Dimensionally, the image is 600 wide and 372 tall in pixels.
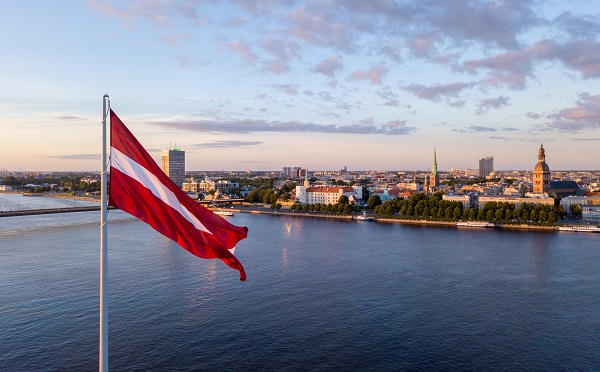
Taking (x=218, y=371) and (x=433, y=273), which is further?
(x=433, y=273)

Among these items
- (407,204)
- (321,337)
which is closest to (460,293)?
(321,337)

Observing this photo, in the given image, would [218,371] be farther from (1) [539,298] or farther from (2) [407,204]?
(2) [407,204]

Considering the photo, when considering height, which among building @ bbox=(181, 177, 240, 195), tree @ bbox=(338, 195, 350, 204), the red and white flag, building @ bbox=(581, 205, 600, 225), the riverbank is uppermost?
the red and white flag

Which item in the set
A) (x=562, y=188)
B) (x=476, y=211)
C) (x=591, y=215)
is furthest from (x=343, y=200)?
(x=562, y=188)

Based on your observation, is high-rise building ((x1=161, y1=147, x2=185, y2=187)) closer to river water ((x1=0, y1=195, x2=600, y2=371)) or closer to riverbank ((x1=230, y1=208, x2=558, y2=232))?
riverbank ((x1=230, y1=208, x2=558, y2=232))

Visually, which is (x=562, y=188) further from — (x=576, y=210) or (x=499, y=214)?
(x=499, y=214)

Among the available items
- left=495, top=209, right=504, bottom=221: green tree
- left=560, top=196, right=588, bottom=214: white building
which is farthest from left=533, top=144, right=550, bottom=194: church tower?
left=495, top=209, right=504, bottom=221: green tree

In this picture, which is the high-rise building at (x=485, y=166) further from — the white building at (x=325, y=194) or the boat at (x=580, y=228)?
the boat at (x=580, y=228)
